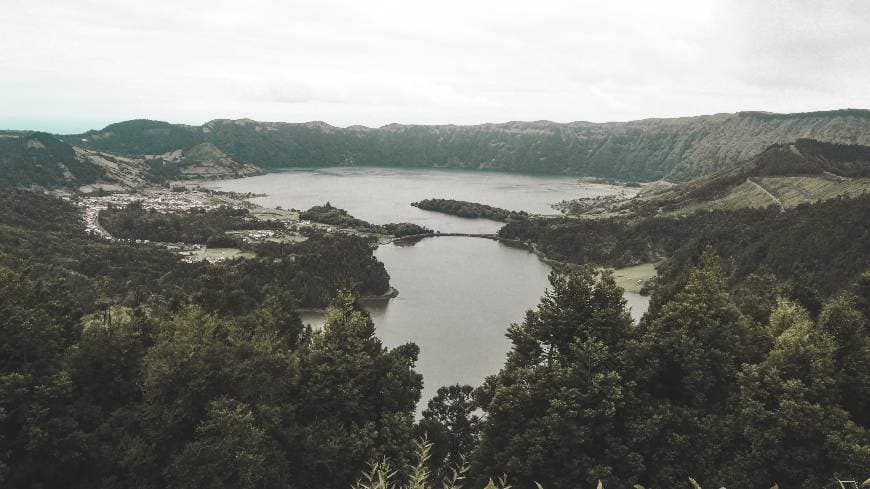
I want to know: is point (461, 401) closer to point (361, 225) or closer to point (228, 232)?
point (228, 232)

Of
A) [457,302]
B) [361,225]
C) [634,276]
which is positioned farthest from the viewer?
[361,225]

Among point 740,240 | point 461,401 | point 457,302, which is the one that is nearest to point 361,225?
point 457,302

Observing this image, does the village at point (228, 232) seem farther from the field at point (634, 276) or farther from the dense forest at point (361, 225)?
the field at point (634, 276)

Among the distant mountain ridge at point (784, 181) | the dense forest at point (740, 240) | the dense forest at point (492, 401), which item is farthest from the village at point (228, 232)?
the distant mountain ridge at point (784, 181)

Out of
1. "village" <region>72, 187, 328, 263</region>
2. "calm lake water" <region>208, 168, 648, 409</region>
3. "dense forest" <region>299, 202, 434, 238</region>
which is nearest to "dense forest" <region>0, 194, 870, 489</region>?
"calm lake water" <region>208, 168, 648, 409</region>

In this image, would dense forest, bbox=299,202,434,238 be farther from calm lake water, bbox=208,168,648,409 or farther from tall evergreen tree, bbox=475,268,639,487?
tall evergreen tree, bbox=475,268,639,487

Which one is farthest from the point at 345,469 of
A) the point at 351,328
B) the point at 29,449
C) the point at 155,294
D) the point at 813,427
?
the point at 155,294

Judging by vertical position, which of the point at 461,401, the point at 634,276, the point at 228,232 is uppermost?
the point at 461,401

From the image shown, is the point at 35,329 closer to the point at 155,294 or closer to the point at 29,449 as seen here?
the point at 29,449
